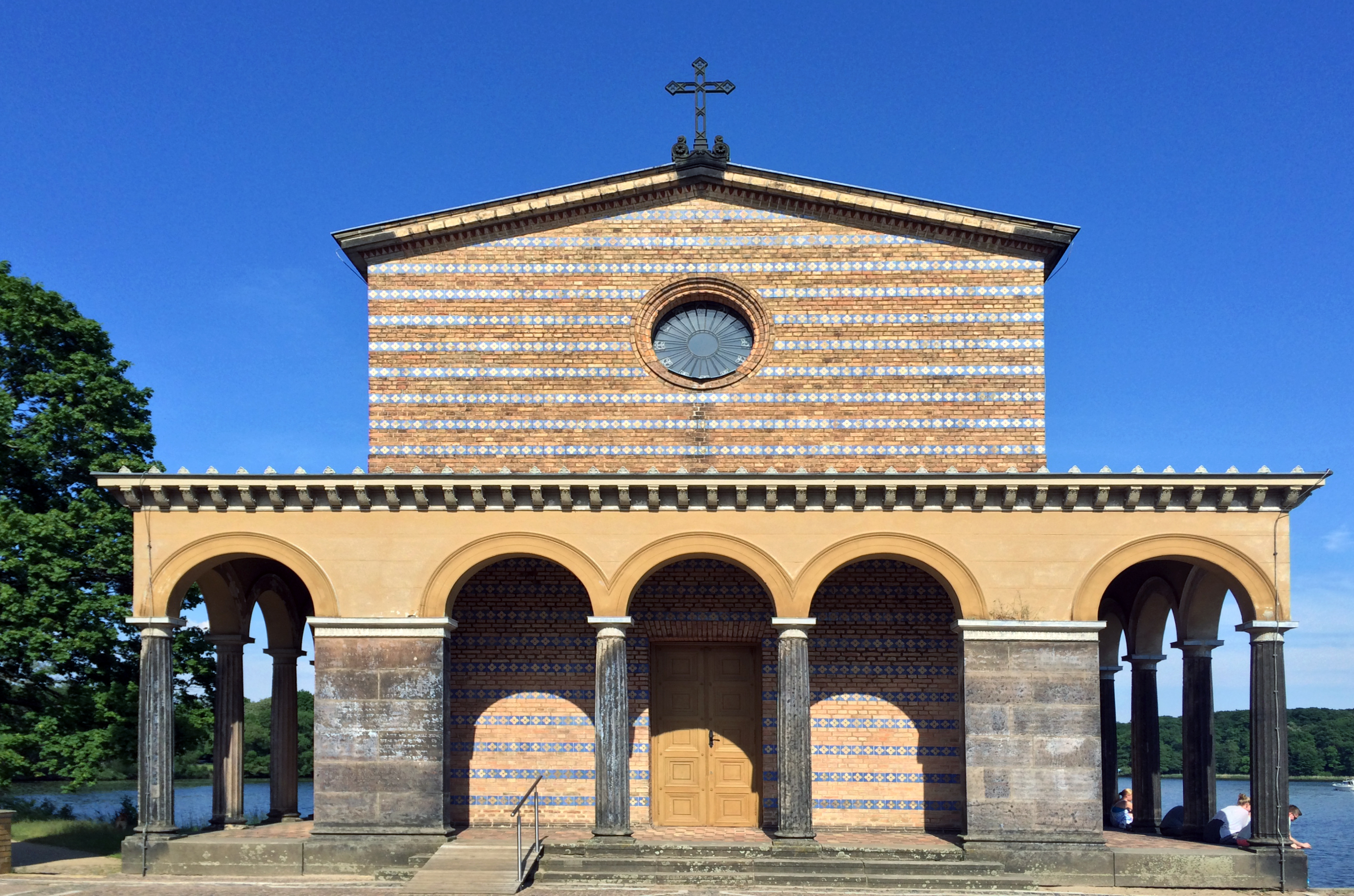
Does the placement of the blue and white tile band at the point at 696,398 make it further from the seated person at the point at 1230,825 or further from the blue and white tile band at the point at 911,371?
the seated person at the point at 1230,825

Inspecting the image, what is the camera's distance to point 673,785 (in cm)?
1825

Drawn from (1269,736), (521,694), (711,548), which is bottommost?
(1269,736)

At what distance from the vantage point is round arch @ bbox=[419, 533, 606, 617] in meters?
16.6

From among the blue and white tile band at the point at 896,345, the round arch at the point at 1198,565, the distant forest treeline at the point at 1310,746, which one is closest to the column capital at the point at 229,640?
the blue and white tile band at the point at 896,345

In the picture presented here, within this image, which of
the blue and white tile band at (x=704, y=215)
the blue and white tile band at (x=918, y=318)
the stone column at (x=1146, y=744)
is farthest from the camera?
the stone column at (x=1146, y=744)

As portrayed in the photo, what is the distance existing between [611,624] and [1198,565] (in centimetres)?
839

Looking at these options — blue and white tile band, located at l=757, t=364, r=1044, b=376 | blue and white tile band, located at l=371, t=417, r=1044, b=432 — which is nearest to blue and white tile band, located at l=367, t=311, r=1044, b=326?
blue and white tile band, located at l=757, t=364, r=1044, b=376

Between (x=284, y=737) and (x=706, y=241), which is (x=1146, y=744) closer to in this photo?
(x=706, y=241)

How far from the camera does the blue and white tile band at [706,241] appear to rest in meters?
18.7

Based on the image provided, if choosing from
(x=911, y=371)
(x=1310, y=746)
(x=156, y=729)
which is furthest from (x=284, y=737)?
(x=1310, y=746)

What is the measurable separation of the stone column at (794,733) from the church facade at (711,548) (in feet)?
0.19

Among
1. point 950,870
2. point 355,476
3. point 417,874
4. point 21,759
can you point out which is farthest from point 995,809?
point 21,759

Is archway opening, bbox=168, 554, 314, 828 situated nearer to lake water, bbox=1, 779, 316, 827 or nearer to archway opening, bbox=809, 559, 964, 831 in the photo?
lake water, bbox=1, 779, 316, 827

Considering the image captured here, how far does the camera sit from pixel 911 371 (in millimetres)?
18203
